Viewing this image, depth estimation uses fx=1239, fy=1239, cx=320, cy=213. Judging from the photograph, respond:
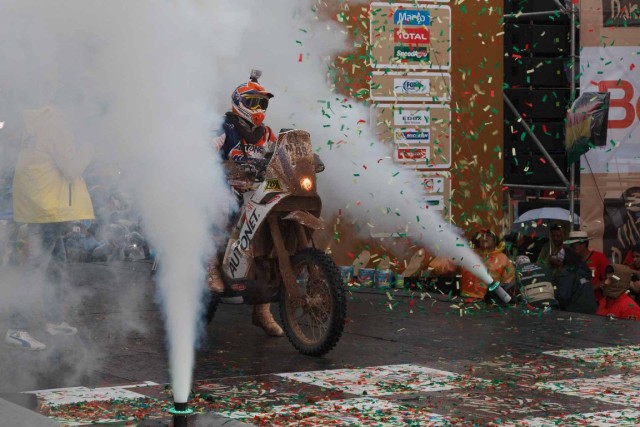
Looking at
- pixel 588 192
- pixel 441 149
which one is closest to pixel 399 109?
pixel 441 149

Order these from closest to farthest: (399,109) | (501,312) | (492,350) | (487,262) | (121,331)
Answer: (492,350) < (121,331) < (501,312) < (487,262) < (399,109)

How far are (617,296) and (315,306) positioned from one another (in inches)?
163

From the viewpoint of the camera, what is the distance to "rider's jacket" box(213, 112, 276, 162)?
380 inches

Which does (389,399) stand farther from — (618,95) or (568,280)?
(618,95)

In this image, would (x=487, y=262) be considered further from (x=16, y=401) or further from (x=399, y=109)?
(x=16, y=401)

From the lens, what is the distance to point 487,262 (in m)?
12.4

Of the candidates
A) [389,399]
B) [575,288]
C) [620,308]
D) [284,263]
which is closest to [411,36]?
[575,288]

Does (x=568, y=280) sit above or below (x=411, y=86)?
below

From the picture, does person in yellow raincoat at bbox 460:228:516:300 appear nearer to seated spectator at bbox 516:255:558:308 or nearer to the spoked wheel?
seated spectator at bbox 516:255:558:308

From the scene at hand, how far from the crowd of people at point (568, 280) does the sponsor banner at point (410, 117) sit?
6.13ft

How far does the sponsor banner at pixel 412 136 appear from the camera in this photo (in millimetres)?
14094

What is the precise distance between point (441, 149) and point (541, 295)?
291cm

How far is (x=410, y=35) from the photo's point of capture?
46.3 feet

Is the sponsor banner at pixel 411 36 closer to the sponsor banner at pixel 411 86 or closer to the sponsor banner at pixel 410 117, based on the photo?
the sponsor banner at pixel 411 86
